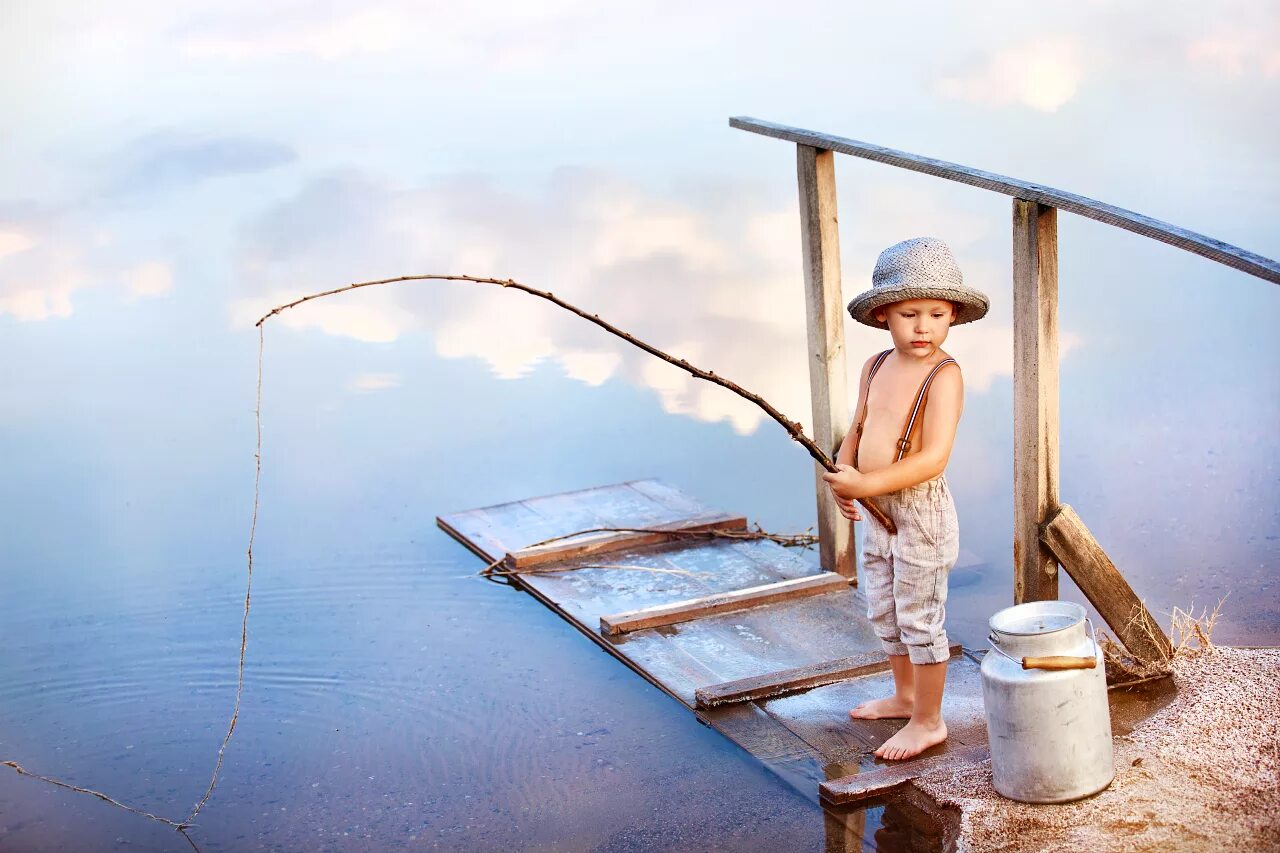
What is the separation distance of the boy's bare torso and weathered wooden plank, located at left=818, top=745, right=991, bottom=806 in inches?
27.2

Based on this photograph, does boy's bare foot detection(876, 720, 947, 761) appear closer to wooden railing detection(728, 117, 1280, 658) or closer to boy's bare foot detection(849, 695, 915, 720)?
boy's bare foot detection(849, 695, 915, 720)

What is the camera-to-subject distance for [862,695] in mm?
3795

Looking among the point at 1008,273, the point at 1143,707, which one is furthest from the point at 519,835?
the point at 1008,273

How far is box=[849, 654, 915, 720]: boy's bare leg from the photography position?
3543 millimetres

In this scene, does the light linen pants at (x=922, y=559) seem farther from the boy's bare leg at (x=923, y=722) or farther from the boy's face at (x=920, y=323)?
the boy's face at (x=920, y=323)

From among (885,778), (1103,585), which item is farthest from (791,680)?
(1103,585)

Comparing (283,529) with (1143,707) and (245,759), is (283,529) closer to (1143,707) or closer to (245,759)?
(245,759)

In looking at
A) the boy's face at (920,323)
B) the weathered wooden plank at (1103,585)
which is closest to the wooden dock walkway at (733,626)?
the weathered wooden plank at (1103,585)

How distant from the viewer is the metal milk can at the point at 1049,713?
289 centimetres

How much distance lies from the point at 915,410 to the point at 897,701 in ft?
2.65

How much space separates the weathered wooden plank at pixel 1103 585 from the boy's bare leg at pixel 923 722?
53cm

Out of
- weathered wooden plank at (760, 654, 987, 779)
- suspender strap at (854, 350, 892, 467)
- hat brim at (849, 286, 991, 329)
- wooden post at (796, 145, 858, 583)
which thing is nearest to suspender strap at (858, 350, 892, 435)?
suspender strap at (854, 350, 892, 467)

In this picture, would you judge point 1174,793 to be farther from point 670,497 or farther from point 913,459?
point 670,497

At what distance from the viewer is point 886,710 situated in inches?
141
